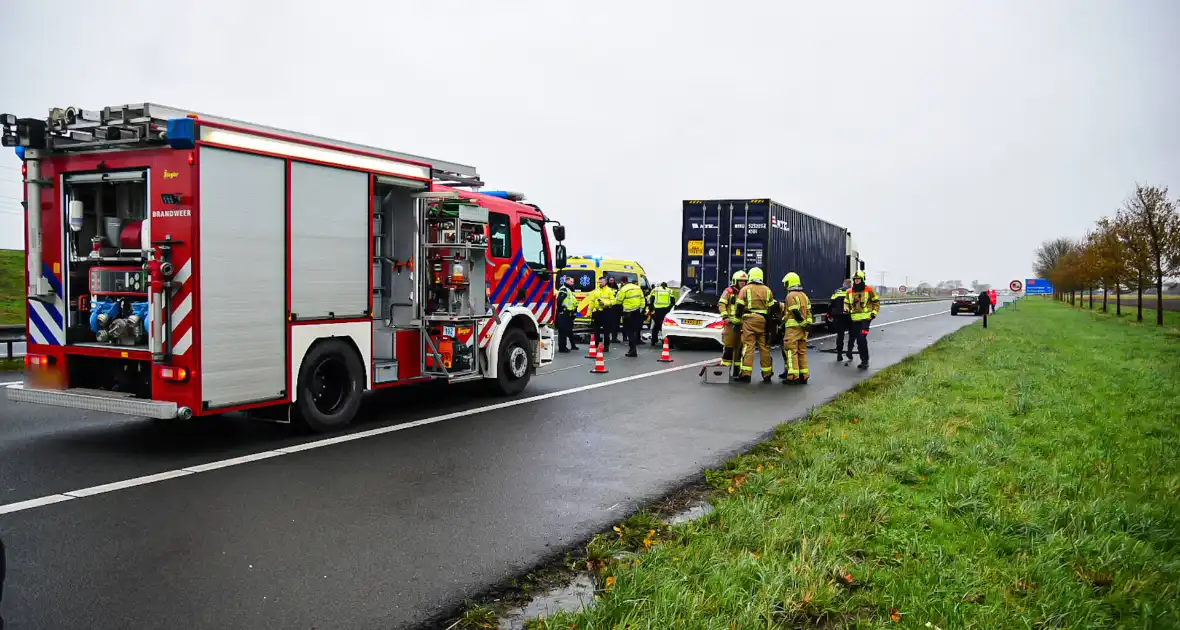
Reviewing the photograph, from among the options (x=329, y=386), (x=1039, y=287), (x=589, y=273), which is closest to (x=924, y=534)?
(x=329, y=386)

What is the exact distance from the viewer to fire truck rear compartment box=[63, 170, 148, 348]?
25.2 feet

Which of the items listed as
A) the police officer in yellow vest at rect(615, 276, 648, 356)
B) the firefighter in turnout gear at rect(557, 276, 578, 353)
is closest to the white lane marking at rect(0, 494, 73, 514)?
the police officer in yellow vest at rect(615, 276, 648, 356)

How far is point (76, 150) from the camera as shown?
26.1 feet

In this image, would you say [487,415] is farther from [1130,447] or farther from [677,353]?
[677,353]

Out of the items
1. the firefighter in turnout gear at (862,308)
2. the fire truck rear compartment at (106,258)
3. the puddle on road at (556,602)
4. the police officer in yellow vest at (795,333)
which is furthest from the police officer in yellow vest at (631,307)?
the puddle on road at (556,602)

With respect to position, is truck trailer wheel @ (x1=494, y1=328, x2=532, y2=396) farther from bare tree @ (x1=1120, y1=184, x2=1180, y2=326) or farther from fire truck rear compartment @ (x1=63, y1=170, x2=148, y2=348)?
bare tree @ (x1=1120, y1=184, x2=1180, y2=326)

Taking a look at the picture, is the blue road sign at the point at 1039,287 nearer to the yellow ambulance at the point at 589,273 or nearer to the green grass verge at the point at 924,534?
the yellow ambulance at the point at 589,273

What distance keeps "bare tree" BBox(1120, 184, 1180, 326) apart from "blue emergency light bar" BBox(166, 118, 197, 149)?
3407cm

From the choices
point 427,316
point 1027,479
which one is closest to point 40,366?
point 427,316

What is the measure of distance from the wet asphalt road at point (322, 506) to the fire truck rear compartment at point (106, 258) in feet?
3.59

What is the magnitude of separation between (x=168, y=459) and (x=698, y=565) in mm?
4993

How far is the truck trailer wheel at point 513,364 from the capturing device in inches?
446

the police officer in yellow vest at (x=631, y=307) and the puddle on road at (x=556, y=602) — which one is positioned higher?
the police officer in yellow vest at (x=631, y=307)

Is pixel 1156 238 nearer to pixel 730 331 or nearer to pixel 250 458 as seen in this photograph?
pixel 730 331
